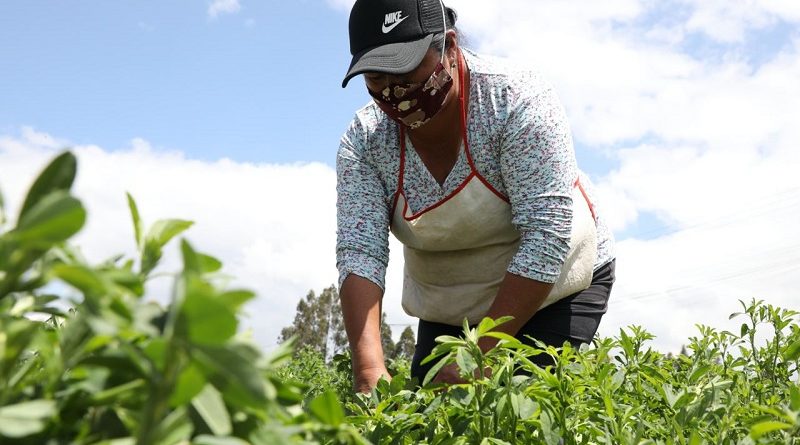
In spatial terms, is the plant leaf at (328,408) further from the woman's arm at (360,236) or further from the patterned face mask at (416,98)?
the patterned face mask at (416,98)

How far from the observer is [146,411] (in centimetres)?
52

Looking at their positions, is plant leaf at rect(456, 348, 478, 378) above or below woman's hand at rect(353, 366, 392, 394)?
below

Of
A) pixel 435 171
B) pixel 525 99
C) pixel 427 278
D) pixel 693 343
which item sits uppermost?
pixel 525 99


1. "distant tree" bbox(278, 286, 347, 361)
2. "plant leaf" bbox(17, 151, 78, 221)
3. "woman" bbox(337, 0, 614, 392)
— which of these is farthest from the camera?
"distant tree" bbox(278, 286, 347, 361)

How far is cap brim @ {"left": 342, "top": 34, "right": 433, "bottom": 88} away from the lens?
9.62 feet

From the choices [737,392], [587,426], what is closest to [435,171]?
Result: [737,392]

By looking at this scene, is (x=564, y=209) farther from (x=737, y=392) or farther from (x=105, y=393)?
(x=105, y=393)

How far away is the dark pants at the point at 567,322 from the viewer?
318 centimetres

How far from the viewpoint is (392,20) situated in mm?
3068

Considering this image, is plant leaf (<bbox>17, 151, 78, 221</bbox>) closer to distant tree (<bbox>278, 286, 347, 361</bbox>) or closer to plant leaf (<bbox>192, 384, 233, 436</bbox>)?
plant leaf (<bbox>192, 384, 233, 436</bbox>)

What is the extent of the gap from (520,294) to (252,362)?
2362 mm

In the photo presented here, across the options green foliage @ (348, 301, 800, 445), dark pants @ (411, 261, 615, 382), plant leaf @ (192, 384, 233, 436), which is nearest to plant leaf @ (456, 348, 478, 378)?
green foliage @ (348, 301, 800, 445)

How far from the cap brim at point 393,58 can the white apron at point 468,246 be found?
229 millimetres

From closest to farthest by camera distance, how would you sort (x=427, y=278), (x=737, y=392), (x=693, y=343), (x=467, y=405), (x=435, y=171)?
(x=467, y=405), (x=737, y=392), (x=693, y=343), (x=435, y=171), (x=427, y=278)
